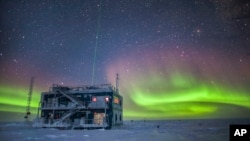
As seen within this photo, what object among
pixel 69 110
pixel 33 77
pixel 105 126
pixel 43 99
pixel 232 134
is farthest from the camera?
pixel 33 77

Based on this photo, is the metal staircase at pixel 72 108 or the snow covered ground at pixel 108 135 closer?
the snow covered ground at pixel 108 135

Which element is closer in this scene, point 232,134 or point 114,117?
point 232,134

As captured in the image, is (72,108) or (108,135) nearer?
(108,135)

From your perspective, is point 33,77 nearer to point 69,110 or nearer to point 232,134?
point 69,110

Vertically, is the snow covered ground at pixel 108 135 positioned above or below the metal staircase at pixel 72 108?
below

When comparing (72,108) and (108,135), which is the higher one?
(72,108)

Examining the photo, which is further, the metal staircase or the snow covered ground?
the metal staircase

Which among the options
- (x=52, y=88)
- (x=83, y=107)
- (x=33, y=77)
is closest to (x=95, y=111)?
(x=83, y=107)

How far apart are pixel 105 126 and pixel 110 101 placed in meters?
4.85

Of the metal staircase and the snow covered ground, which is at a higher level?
the metal staircase

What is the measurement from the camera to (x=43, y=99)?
49.4 metres

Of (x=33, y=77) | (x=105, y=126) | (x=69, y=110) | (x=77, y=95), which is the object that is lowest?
(x=105, y=126)

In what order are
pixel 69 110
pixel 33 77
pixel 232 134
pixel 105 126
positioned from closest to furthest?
pixel 232 134
pixel 105 126
pixel 69 110
pixel 33 77

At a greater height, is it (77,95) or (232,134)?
(77,95)
